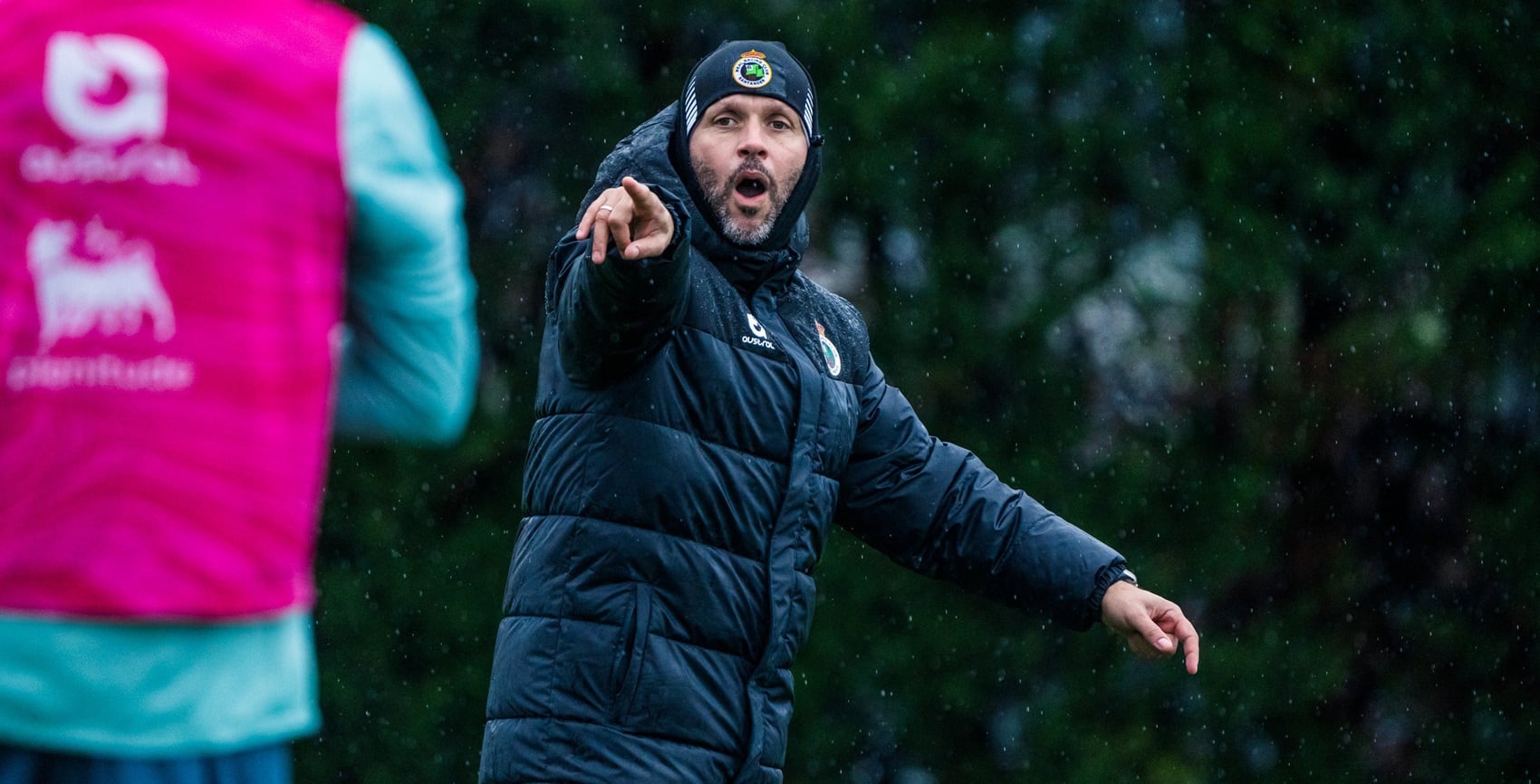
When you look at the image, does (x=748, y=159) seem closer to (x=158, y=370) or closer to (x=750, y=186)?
(x=750, y=186)

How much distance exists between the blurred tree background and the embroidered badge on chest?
2.66 meters

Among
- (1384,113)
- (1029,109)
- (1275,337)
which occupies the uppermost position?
(1384,113)

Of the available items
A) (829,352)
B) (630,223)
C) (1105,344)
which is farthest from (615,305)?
(1105,344)

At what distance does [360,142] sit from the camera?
6.29 feet

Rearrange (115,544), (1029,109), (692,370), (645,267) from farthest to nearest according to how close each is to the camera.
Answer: (1029,109), (692,370), (645,267), (115,544)

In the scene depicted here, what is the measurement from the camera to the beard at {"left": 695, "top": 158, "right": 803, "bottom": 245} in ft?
11.2

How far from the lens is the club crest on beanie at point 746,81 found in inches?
142

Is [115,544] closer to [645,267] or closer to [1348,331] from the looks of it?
[645,267]

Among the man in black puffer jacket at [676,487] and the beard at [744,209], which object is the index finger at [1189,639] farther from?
the beard at [744,209]

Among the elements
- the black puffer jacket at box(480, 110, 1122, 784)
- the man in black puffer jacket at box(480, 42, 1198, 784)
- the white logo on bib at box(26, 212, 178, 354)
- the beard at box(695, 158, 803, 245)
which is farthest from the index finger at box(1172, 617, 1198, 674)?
the white logo on bib at box(26, 212, 178, 354)

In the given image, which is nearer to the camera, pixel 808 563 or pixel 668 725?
pixel 668 725

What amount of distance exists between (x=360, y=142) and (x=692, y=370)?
4.34 feet

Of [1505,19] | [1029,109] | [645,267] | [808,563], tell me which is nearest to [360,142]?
[645,267]

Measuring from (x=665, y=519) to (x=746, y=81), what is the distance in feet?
3.06
